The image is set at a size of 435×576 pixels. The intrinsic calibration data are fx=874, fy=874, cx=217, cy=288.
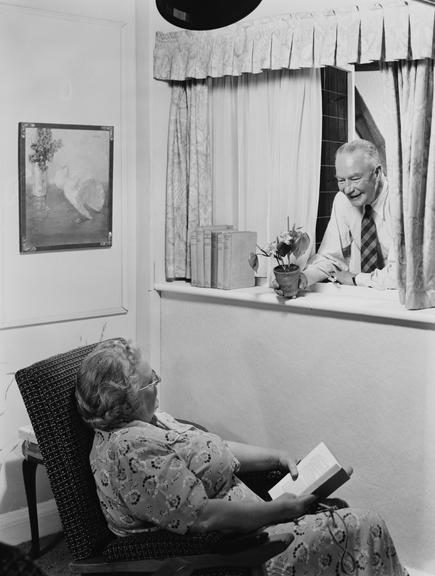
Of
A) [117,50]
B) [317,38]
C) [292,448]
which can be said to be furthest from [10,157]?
[292,448]

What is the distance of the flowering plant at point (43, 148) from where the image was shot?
375 cm

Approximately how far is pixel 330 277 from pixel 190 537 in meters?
1.62

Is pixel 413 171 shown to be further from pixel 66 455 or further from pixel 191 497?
pixel 66 455

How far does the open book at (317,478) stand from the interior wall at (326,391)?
62 centimetres

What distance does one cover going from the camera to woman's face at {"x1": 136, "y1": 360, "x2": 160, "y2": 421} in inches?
105

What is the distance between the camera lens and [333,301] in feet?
11.6

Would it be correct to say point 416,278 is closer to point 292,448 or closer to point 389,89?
point 389,89

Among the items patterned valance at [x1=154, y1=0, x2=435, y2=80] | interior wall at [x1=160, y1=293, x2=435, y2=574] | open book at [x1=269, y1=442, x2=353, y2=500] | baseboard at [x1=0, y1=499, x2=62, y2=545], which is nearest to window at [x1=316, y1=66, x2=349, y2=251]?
patterned valance at [x1=154, y1=0, x2=435, y2=80]

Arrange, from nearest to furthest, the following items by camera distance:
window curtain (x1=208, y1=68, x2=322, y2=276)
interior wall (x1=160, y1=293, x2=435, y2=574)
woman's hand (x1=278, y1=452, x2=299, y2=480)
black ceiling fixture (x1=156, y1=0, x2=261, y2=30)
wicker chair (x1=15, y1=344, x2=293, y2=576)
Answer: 1. black ceiling fixture (x1=156, y1=0, x2=261, y2=30)
2. wicker chair (x1=15, y1=344, x2=293, y2=576)
3. woman's hand (x1=278, y1=452, x2=299, y2=480)
4. interior wall (x1=160, y1=293, x2=435, y2=574)
5. window curtain (x1=208, y1=68, x2=322, y2=276)

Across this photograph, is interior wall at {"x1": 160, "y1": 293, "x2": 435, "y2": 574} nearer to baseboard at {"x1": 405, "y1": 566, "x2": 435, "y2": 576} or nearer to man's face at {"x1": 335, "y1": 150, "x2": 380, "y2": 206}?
baseboard at {"x1": 405, "y1": 566, "x2": 435, "y2": 576}

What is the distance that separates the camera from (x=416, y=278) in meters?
3.29

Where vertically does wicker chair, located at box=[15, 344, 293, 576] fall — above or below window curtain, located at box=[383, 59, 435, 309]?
below

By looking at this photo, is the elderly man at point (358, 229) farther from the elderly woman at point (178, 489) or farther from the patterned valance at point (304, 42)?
the elderly woman at point (178, 489)

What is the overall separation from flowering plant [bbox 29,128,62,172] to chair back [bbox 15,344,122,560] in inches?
52.7
